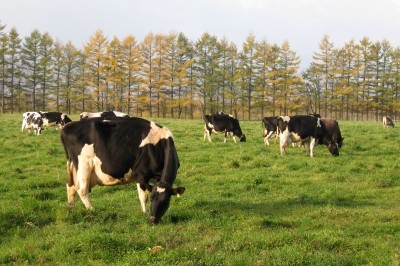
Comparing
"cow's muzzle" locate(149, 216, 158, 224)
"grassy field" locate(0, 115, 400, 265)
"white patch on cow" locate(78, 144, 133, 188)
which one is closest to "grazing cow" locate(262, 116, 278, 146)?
"grassy field" locate(0, 115, 400, 265)

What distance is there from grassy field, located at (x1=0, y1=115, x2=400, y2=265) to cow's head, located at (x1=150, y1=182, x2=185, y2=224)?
0.27 m

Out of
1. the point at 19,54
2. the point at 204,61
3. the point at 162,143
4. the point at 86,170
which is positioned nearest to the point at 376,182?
the point at 162,143

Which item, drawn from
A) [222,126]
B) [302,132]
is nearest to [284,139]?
[302,132]

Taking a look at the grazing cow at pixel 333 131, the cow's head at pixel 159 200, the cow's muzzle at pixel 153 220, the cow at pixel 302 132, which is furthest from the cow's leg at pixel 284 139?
the cow's muzzle at pixel 153 220

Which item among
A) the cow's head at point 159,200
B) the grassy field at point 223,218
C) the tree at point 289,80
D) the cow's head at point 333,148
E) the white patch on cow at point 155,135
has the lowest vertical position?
the grassy field at point 223,218

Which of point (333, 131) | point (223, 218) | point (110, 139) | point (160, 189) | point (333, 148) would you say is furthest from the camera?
point (333, 131)

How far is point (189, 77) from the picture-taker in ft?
187

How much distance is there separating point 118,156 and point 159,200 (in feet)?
4.60

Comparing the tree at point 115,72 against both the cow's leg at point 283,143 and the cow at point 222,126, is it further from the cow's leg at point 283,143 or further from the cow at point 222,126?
the cow's leg at point 283,143

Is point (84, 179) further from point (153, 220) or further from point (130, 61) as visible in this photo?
point (130, 61)

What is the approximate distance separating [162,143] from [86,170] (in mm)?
1636

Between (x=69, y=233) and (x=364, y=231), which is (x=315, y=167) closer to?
(x=364, y=231)

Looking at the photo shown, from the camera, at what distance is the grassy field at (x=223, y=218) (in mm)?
6090

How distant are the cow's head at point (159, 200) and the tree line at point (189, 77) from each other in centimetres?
4400
